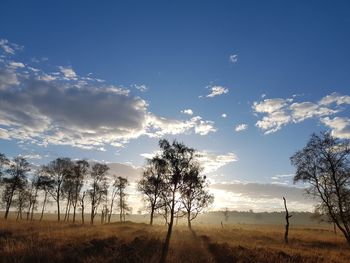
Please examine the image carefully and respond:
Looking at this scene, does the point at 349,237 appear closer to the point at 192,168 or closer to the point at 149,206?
the point at 192,168

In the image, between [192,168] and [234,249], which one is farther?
[192,168]

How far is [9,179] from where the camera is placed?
71.1 meters

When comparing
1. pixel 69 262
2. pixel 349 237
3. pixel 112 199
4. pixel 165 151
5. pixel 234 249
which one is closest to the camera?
pixel 69 262

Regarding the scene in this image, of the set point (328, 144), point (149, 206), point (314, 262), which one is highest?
point (328, 144)

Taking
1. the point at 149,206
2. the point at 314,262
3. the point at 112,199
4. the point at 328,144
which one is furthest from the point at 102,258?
the point at 112,199

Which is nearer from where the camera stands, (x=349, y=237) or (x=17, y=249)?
(x=17, y=249)

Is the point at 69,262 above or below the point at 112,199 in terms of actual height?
below

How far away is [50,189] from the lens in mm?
73750

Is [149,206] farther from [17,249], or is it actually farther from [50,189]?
[17,249]

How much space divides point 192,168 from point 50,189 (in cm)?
5185

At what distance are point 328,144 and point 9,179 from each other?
6256cm

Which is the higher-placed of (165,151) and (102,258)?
(165,151)

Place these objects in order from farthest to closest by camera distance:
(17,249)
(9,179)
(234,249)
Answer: (9,179)
(234,249)
(17,249)

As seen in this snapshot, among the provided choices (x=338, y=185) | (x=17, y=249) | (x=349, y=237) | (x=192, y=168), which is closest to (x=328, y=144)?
(x=338, y=185)
